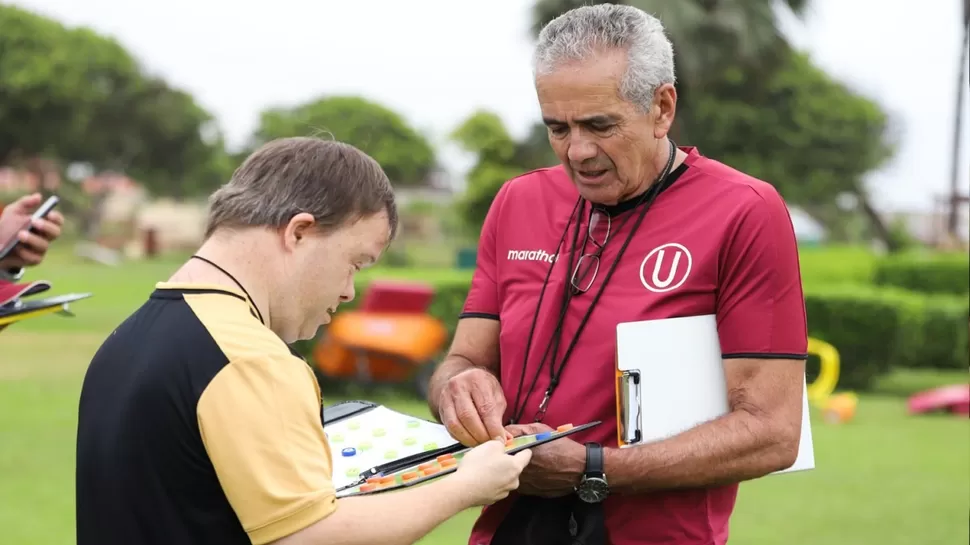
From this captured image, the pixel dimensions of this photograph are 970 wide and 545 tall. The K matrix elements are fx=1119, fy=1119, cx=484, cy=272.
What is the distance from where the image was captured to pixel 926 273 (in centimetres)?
2238

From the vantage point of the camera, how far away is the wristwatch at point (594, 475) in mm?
2355

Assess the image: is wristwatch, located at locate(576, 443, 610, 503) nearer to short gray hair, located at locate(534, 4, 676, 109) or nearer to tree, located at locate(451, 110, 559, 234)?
short gray hair, located at locate(534, 4, 676, 109)

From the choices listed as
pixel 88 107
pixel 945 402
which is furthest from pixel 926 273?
pixel 88 107

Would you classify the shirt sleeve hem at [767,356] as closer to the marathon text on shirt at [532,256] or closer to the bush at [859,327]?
the marathon text on shirt at [532,256]

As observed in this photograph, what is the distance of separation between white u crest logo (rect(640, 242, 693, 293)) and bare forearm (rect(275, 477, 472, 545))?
0.72 m

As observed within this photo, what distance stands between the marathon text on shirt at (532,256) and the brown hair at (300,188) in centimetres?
72

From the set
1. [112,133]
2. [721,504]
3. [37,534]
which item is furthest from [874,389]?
[112,133]

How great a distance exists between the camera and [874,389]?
586 inches

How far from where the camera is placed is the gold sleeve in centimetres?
173

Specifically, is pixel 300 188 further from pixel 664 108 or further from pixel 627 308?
pixel 664 108

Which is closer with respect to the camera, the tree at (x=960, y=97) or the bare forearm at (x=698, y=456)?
the bare forearm at (x=698, y=456)

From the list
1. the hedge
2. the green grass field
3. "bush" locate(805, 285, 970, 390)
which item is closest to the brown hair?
the green grass field

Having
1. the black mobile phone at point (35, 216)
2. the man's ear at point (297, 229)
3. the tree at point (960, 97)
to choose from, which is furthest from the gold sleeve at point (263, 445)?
Answer: the tree at point (960, 97)

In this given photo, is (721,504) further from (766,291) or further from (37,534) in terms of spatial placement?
(37,534)
